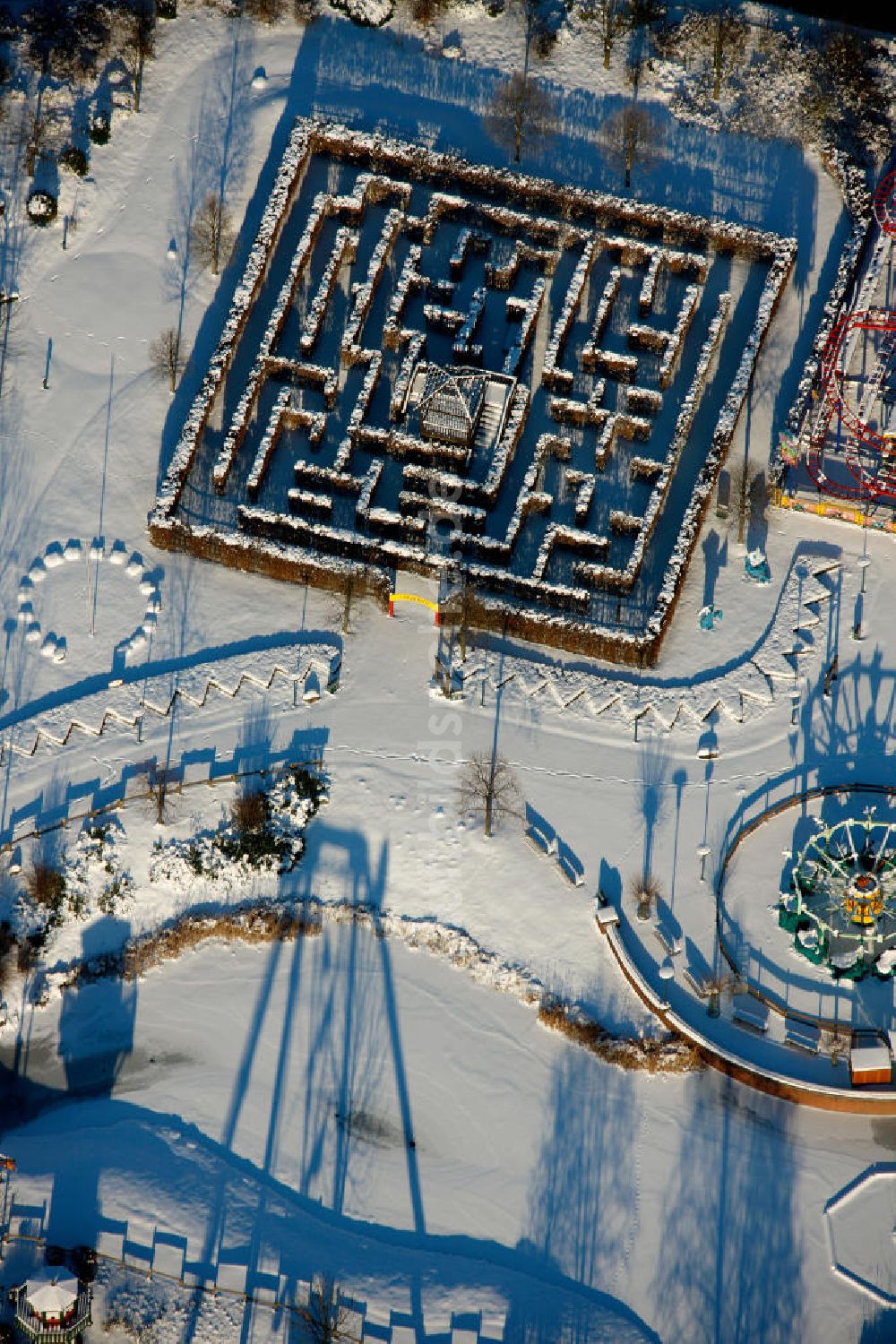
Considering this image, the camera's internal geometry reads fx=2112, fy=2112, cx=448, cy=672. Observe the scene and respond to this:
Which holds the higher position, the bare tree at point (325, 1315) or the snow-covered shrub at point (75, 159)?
the snow-covered shrub at point (75, 159)

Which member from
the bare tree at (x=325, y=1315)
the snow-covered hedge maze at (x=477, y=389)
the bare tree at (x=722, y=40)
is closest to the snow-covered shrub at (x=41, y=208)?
the snow-covered hedge maze at (x=477, y=389)

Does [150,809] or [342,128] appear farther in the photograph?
[342,128]

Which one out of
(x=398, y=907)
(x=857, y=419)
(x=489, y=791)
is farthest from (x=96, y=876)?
(x=857, y=419)

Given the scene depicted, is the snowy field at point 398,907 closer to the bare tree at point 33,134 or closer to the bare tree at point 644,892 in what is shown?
the bare tree at point 644,892

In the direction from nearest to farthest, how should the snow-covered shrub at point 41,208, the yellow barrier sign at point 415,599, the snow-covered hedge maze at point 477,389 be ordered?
the yellow barrier sign at point 415,599 < the snow-covered hedge maze at point 477,389 < the snow-covered shrub at point 41,208

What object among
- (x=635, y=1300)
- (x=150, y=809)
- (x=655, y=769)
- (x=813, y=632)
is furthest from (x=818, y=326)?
(x=635, y=1300)

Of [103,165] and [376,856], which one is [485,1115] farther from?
[103,165]
